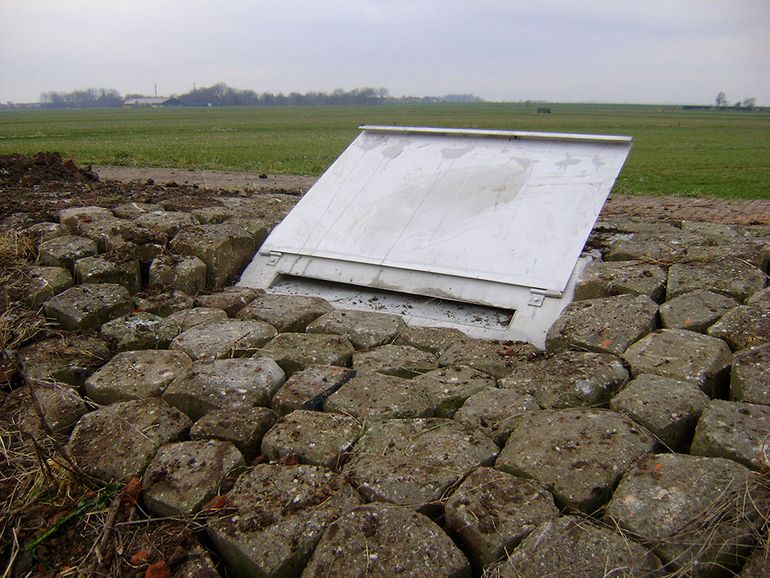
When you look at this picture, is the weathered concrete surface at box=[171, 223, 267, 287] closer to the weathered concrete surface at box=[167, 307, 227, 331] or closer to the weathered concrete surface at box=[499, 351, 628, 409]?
the weathered concrete surface at box=[167, 307, 227, 331]

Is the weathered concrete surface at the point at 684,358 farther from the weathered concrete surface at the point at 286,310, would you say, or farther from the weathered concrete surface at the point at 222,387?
the weathered concrete surface at the point at 286,310

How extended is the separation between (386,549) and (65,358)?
2.52 meters

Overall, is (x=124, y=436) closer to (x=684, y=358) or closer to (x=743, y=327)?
(x=684, y=358)

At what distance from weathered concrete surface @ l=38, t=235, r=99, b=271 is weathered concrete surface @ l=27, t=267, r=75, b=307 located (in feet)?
0.39

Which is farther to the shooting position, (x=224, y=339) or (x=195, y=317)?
(x=195, y=317)

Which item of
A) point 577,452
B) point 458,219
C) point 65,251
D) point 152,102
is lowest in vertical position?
point 577,452

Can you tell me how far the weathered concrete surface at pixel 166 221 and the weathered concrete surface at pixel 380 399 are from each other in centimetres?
280

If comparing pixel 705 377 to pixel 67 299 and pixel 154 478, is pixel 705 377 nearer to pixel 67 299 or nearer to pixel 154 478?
pixel 154 478

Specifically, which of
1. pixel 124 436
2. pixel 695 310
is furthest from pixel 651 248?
pixel 124 436

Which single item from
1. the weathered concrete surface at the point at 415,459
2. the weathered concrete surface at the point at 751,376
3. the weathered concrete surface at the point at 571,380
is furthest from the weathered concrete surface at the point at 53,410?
the weathered concrete surface at the point at 751,376

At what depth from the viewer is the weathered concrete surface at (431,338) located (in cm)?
388

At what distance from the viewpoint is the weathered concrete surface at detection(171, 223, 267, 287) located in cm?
504

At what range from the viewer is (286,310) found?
170 inches

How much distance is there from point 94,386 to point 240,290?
5.38 ft
